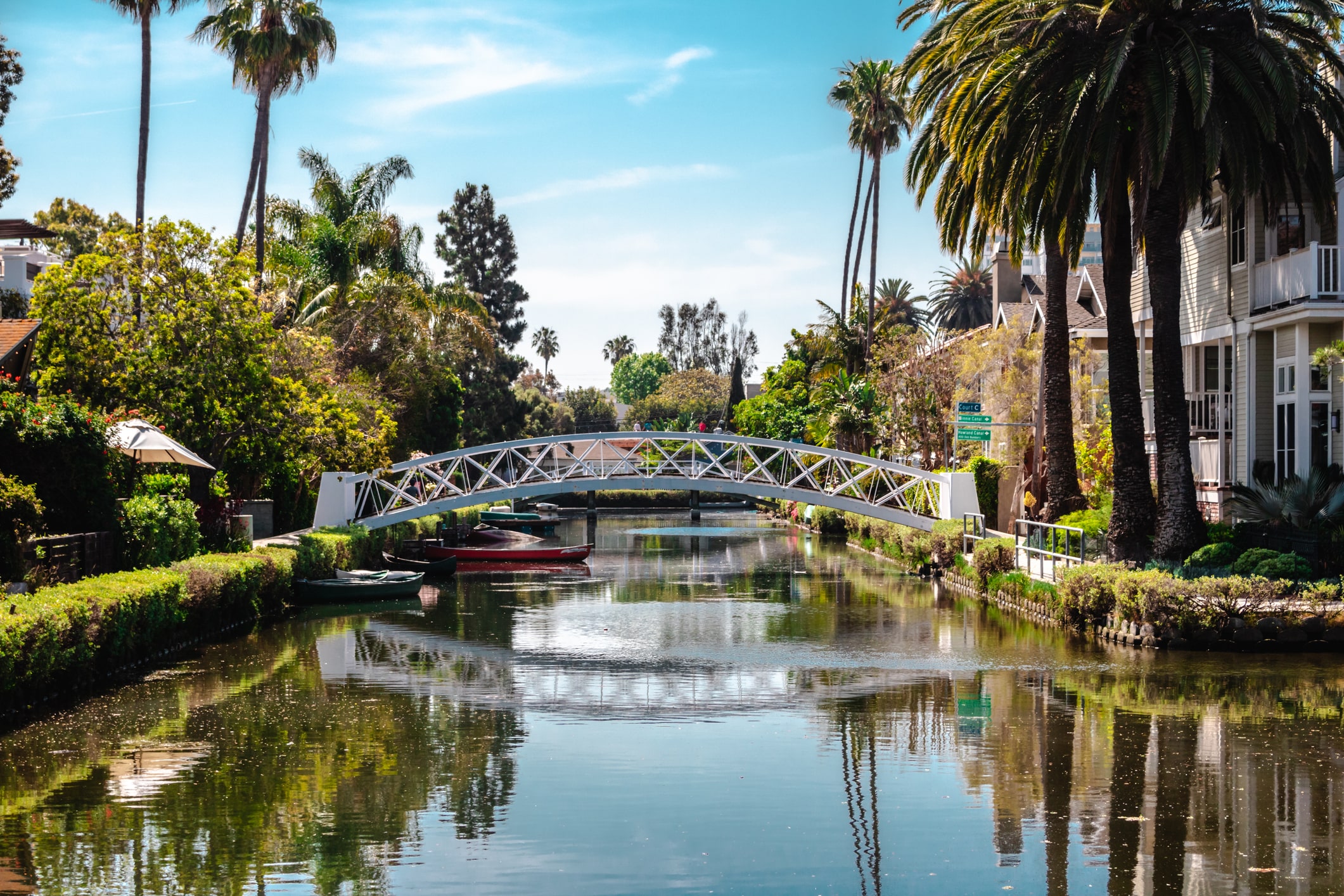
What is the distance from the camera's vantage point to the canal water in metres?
12.6

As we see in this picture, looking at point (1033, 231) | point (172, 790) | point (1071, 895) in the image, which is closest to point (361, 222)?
point (1033, 231)

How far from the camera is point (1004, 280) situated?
2457 inches

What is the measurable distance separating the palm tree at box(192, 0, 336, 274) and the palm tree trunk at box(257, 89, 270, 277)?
3cm

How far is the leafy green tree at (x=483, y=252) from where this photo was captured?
9788cm

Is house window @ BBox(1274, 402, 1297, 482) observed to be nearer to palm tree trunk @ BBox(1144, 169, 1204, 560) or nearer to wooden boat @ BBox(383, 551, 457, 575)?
palm tree trunk @ BBox(1144, 169, 1204, 560)

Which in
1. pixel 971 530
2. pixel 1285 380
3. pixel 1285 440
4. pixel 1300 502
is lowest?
pixel 971 530

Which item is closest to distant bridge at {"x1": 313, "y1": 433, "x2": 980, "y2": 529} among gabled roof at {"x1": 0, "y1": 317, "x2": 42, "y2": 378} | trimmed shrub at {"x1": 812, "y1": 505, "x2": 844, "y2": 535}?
gabled roof at {"x1": 0, "y1": 317, "x2": 42, "y2": 378}

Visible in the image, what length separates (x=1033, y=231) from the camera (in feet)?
96.0

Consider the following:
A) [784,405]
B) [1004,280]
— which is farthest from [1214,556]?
[784,405]

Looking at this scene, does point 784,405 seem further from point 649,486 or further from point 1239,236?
point 1239,236

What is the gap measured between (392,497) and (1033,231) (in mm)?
26517

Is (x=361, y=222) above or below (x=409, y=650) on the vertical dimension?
above

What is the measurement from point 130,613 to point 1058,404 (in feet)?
77.4

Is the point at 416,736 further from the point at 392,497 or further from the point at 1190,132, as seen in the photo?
the point at 392,497
